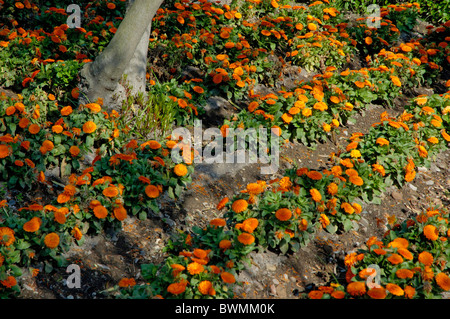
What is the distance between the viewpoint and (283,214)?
3.71m

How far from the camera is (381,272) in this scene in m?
3.48

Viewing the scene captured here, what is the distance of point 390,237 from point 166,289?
2167 mm

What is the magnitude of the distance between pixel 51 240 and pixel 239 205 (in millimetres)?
1622

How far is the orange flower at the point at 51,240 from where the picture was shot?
3299 mm

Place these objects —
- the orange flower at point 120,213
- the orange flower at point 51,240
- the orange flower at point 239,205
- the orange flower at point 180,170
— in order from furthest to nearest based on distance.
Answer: the orange flower at point 180,170 → the orange flower at point 239,205 → the orange flower at point 120,213 → the orange flower at point 51,240

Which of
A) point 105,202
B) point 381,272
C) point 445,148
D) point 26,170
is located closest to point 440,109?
point 445,148

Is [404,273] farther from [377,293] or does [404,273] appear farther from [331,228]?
[331,228]

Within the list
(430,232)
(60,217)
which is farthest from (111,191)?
(430,232)

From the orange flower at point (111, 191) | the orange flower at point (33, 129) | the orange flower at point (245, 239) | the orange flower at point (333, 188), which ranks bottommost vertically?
the orange flower at point (245, 239)

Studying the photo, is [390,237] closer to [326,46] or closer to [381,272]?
[381,272]

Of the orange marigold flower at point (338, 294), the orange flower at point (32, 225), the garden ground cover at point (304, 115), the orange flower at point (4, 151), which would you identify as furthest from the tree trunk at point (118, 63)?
the orange marigold flower at point (338, 294)

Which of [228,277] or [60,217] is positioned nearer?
[228,277]

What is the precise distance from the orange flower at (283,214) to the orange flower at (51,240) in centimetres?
187

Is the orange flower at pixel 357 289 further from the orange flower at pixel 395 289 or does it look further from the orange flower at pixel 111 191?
the orange flower at pixel 111 191
